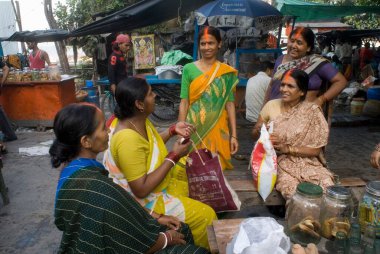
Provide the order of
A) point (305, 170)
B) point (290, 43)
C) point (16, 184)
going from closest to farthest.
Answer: point (305, 170), point (290, 43), point (16, 184)

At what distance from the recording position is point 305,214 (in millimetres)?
1750

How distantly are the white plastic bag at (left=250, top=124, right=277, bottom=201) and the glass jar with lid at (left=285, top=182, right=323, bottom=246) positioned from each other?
571 mm

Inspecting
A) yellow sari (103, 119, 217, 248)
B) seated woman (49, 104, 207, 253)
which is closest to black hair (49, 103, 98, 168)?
seated woman (49, 104, 207, 253)

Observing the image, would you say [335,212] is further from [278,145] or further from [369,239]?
[278,145]

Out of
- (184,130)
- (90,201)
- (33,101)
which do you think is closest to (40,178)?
(33,101)

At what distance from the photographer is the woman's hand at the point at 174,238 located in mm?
1758

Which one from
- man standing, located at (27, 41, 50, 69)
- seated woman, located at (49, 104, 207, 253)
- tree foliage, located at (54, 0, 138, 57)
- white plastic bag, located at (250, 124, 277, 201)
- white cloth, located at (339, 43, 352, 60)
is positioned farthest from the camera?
white cloth, located at (339, 43, 352, 60)

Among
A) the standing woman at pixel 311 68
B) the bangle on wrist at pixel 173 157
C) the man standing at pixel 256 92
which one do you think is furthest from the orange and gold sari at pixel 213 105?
the man standing at pixel 256 92

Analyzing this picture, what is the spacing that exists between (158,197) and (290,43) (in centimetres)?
198

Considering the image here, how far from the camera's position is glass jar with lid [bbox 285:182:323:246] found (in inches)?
65.8

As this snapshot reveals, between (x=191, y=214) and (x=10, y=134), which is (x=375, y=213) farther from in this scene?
(x=10, y=134)

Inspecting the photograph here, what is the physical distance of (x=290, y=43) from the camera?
3.14m

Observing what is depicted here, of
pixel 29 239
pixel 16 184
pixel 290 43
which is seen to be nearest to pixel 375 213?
pixel 290 43

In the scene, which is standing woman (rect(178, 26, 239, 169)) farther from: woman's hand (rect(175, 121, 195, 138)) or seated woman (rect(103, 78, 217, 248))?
seated woman (rect(103, 78, 217, 248))
